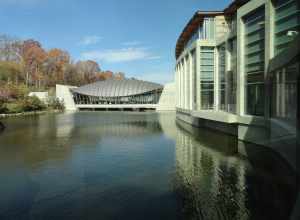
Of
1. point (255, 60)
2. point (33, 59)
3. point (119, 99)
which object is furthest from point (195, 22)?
point (33, 59)

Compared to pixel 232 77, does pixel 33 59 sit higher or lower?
higher

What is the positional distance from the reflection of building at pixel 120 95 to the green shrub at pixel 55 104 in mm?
4510

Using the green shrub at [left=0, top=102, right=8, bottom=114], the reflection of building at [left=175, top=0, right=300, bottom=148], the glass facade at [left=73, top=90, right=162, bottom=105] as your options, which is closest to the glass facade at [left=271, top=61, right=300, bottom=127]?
the reflection of building at [left=175, top=0, right=300, bottom=148]

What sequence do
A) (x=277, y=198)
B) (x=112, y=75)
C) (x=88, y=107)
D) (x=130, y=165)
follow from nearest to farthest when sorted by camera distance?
(x=277, y=198) → (x=130, y=165) → (x=88, y=107) → (x=112, y=75)

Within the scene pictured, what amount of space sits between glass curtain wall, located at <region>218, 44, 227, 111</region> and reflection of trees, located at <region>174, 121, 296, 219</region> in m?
10.9

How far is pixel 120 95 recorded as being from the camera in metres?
75.4

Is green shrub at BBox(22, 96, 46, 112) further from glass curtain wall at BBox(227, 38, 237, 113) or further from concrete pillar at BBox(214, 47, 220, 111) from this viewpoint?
glass curtain wall at BBox(227, 38, 237, 113)

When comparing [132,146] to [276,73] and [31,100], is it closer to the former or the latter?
[276,73]

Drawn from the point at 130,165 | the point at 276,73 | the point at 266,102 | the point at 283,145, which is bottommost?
the point at 130,165

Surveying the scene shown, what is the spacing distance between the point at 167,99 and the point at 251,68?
178ft

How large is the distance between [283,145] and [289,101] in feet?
8.07

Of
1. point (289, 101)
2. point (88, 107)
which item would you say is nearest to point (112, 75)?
point (88, 107)

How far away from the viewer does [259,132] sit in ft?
55.7

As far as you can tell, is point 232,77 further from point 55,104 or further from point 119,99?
point 55,104
